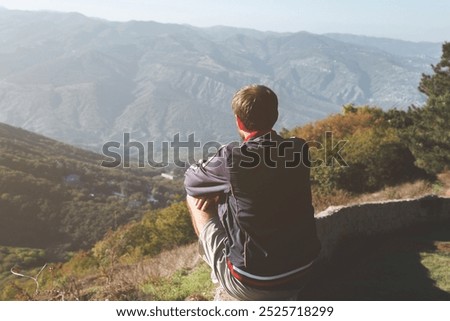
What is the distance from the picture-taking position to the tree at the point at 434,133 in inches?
871

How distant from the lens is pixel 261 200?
143 inches

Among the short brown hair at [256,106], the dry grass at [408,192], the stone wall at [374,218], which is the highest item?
the short brown hair at [256,106]

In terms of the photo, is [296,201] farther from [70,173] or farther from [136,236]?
[70,173]

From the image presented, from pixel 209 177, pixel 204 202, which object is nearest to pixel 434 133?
pixel 204 202

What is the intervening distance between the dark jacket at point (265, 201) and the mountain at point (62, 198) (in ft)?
223

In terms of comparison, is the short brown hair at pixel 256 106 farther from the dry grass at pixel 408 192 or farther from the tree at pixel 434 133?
the tree at pixel 434 133

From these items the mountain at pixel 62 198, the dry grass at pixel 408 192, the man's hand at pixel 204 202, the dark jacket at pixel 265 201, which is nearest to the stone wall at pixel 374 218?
the man's hand at pixel 204 202

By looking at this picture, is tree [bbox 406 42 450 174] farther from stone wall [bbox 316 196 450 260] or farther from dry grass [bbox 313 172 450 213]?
stone wall [bbox 316 196 450 260]

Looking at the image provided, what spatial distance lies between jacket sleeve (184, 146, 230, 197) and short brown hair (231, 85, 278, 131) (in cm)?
32

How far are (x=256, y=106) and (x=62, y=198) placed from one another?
88.9m

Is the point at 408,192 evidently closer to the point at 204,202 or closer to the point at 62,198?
the point at 204,202

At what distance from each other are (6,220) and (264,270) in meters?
81.3

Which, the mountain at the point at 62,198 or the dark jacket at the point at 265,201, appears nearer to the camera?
the dark jacket at the point at 265,201
